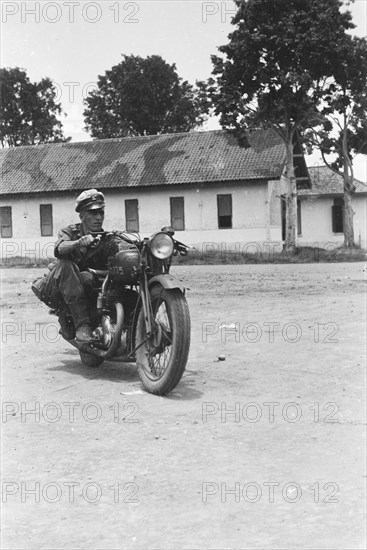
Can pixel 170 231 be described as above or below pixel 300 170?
below

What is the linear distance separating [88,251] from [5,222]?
35.8 metres

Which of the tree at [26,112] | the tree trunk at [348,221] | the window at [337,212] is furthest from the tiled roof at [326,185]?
the tree at [26,112]

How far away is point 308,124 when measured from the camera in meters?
32.9

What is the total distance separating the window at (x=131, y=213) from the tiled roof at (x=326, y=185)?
11.0 m

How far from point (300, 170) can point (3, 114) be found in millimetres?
31803

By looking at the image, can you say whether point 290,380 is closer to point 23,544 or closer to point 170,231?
point 170,231

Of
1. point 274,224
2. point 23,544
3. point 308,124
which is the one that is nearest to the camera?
point 23,544

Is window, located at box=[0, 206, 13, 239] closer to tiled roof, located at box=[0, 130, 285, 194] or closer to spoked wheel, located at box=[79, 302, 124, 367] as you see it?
tiled roof, located at box=[0, 130, 285, 194]

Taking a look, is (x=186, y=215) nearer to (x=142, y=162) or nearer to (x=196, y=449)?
(x=142, y=162)

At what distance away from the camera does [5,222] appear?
4081 centimetres

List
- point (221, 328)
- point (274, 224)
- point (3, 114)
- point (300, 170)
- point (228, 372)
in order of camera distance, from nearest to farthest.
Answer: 1. point (228, 372)
2. point (221, 328)
3. point (274, 224)
4. point (300, 170)
5. point (3, 114)

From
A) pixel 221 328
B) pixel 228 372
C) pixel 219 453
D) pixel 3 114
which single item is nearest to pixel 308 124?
pixel 221 328

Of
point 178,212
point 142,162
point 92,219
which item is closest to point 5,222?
point 142,162

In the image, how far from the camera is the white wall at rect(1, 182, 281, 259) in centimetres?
3581
